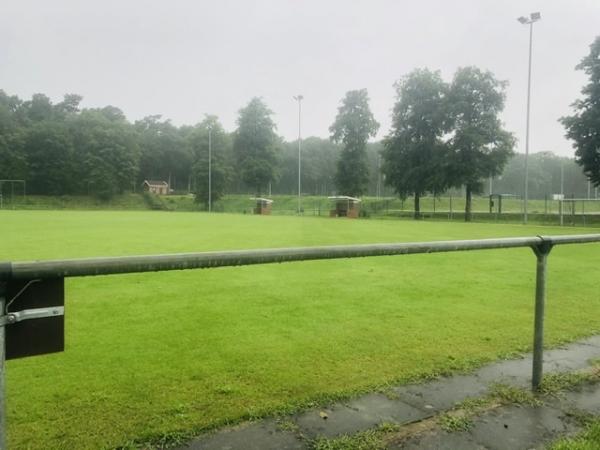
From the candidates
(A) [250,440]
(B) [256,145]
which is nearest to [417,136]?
(B) [256,145]

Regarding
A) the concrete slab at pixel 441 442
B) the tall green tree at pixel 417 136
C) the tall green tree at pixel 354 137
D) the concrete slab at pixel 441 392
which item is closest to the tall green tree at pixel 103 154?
the tall green tree at pixel 354 137

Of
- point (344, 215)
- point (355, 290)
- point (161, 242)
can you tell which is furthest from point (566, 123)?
point (355, 290)

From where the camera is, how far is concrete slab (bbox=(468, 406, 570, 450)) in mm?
2453

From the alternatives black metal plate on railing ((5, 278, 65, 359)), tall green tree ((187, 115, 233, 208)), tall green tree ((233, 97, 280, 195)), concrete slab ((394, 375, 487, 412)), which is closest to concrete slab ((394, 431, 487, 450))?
concrete slab ((394, 375, 487, 412))

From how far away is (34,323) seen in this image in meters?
1.59

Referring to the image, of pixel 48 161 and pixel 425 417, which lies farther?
pixel 48 161

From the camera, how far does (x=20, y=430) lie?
253 centimetres

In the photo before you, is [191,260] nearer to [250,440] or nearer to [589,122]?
[250,440]

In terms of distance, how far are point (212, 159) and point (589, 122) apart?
153 feet

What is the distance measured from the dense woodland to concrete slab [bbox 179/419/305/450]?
33.6m

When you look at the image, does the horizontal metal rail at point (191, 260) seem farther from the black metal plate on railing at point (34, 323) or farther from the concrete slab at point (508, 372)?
the concrete slab at point (508, 372)

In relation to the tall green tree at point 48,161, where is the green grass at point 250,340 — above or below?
below

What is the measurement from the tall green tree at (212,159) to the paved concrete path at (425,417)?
6292 cm

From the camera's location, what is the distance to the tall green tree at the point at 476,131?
3834 centimetres
